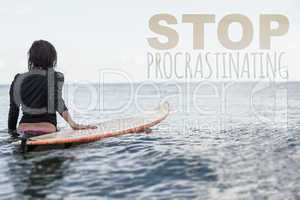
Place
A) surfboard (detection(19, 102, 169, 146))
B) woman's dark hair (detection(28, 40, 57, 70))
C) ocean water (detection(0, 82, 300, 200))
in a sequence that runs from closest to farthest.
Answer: ocean water (detection(0, 82, 300, 200))
woman's dark hair (detection(28, 40, 57, 70))
surfboard (detection(19, 102, 169, 146))

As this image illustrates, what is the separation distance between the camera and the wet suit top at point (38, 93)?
10.1m

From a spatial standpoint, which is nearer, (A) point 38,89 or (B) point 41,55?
(B) point 41,55

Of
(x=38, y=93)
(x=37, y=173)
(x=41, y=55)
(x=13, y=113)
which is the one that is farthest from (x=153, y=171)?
(x=13, y=113)

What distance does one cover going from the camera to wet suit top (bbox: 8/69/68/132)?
396 inches

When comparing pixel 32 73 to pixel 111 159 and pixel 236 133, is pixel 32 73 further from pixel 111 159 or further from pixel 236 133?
pixel 236 133

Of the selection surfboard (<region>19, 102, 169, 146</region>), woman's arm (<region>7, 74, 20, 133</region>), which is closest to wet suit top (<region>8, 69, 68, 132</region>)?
woman's arm (<region>7, 74, 20, 133</region>)

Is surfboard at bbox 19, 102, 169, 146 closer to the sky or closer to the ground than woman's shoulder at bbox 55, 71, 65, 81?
closer to the ground

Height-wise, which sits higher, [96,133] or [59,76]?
[59,76]

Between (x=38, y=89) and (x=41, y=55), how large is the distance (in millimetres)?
860

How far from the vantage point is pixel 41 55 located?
991 cm

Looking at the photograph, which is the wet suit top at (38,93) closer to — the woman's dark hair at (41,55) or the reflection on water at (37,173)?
the woman's dark hair at (41,55)

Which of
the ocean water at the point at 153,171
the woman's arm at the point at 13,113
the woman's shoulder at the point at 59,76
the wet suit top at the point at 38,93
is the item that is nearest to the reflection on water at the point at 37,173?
the ocean water at the point at 153,171

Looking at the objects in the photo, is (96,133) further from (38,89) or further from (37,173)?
(37,173)

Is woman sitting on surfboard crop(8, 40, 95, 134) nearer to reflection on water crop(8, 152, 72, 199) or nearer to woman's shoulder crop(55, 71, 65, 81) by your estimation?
woman's shoulder crop(55, 71, 65, 81)
